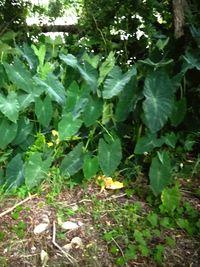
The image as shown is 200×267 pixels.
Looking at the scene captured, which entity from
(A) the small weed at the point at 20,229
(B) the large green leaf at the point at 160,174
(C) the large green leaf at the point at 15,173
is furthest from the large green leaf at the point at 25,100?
(B) the large green leaf at the point at 160,174

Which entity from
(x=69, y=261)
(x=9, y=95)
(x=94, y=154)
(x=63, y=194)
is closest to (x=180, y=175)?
(x=94, y=154)

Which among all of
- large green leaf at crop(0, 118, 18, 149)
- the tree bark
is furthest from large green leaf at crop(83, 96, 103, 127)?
the tree bark

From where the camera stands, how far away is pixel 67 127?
241 centimetres

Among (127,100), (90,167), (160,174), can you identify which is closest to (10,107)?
(90,167)

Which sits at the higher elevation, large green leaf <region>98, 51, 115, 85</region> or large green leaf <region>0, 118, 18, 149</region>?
large green leaf <region>98, 51, 115, 85</region>

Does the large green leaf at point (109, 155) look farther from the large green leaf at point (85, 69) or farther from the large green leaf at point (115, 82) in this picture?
the large green leaf at point (85, 69)

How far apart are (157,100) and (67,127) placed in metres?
0.58

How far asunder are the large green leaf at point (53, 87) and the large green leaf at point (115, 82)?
0.29m

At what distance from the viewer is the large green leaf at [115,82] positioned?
7.76ft

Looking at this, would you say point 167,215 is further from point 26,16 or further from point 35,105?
point 26,16

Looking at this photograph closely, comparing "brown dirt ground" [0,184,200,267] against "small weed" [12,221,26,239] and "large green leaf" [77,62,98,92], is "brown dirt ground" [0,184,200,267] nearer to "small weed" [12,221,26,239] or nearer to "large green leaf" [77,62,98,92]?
"small weed" [12,221,26,239]

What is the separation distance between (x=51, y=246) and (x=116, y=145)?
0.70 m

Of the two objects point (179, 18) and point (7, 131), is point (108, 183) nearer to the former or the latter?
point (7, 131)

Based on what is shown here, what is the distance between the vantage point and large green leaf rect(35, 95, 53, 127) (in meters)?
2.43
